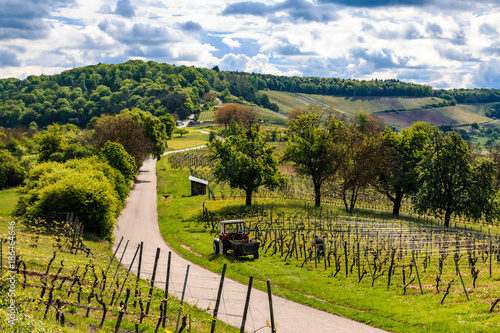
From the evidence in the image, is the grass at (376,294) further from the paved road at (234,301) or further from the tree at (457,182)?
the tree at (457,182)

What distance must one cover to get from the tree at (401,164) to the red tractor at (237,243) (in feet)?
100

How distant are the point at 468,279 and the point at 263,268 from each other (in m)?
11.7

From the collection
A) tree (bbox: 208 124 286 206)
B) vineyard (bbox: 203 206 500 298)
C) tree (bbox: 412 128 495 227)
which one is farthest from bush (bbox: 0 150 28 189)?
tree (bbox: 412 128 495 227)

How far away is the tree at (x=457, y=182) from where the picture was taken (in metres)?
45.5

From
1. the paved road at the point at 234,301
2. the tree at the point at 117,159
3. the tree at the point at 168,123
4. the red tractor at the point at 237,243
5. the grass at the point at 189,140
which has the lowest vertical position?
the paved road at the point at 234,301

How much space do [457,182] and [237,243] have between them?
30174mm

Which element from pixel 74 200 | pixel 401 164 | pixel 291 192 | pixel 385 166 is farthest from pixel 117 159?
pixel 401 164

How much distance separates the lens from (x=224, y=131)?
140 metres

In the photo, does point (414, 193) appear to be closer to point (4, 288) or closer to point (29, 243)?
point (29, 243)

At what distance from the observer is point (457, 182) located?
46531mm

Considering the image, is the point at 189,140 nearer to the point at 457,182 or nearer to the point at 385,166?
the point at 385,166

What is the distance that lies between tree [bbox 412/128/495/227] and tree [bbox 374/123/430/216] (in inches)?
241

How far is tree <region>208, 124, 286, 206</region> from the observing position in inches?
1903

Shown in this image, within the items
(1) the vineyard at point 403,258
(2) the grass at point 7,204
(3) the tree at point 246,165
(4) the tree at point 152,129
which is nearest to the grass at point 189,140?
(4) the tree at point 152,129
